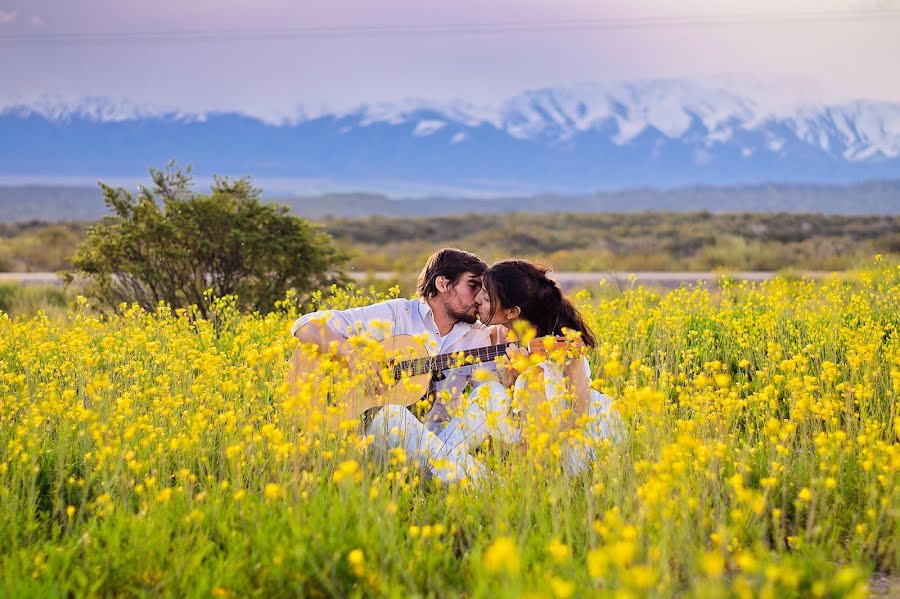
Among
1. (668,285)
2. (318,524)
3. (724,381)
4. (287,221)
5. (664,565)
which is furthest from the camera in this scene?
(668,285)

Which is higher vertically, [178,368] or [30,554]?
[178,368]

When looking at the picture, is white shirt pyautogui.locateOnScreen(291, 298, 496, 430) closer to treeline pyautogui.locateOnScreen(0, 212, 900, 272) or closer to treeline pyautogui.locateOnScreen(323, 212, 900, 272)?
treeline pyautogui.locateOnScreen(0, 212, 900, 272)

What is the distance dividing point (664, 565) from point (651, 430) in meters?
1.52

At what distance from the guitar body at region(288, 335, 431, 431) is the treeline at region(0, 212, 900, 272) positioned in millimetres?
→ 8844

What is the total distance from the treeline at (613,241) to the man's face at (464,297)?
854 cm

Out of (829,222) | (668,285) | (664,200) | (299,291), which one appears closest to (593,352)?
(299,291)

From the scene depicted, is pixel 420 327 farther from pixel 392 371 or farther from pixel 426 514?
pixel 426 514

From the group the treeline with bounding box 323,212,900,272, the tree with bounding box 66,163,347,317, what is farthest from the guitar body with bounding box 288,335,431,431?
the treeline with bounding box 323,212,900,272

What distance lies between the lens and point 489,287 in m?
4.66

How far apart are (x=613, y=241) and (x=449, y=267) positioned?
30583 millimetres

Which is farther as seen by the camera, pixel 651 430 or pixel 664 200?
pixel 664 200

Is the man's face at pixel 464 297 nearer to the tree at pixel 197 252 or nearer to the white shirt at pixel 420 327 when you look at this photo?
the white shirt at pixel 420 327

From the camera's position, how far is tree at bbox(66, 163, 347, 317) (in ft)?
30.4

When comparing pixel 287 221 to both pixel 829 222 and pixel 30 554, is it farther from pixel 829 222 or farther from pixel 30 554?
pixel 829 222
